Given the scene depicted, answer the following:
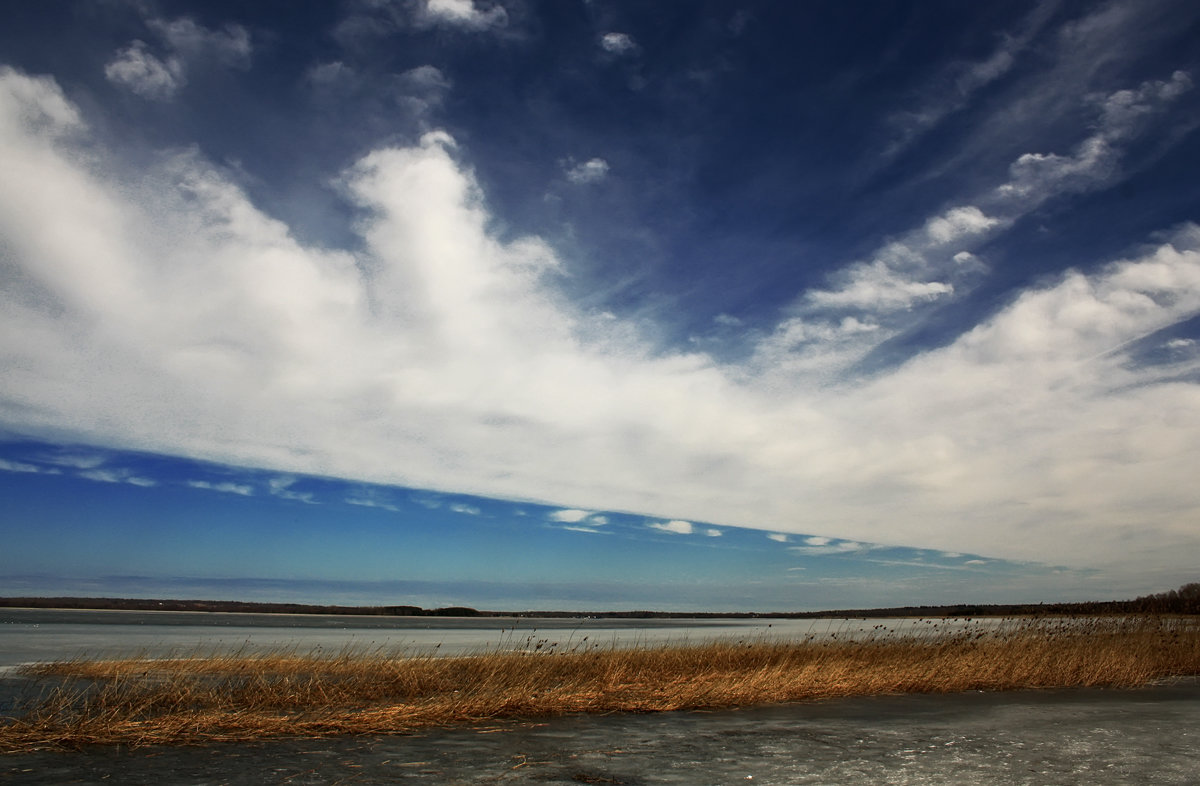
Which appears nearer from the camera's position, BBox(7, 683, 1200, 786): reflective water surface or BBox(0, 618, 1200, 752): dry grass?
BBox(7, 683, 1200, 786): reflective water surface

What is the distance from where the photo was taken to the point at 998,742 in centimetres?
1156

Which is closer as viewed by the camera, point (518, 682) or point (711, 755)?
point (711, 755)

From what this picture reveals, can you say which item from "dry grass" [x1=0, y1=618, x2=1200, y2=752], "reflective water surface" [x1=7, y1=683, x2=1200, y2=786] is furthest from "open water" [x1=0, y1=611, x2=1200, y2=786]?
"dry grass" [x1=0, y1=618, x2=1200, y2=752]

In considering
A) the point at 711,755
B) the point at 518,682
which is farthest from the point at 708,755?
the point at 518,682

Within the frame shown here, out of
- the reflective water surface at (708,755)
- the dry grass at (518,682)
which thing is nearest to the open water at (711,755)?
the reflective water surface at (708,755)

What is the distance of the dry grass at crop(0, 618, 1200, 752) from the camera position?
11.4 metres

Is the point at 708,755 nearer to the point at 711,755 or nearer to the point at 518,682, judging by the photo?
the point at 711,755

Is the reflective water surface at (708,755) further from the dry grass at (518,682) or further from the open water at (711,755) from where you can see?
the dry grass at (518,682)

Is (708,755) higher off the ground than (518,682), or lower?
higher

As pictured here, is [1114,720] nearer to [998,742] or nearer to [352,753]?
[998,742]

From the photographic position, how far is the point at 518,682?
17484 millimetres

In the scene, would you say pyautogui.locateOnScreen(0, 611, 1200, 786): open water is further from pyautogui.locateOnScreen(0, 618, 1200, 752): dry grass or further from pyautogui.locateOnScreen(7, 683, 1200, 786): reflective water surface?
pyautogui.locateOnScreen(0, 618, 1200, 752): dry grass

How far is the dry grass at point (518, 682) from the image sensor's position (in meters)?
11.4

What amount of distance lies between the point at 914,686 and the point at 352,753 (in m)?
15.4
